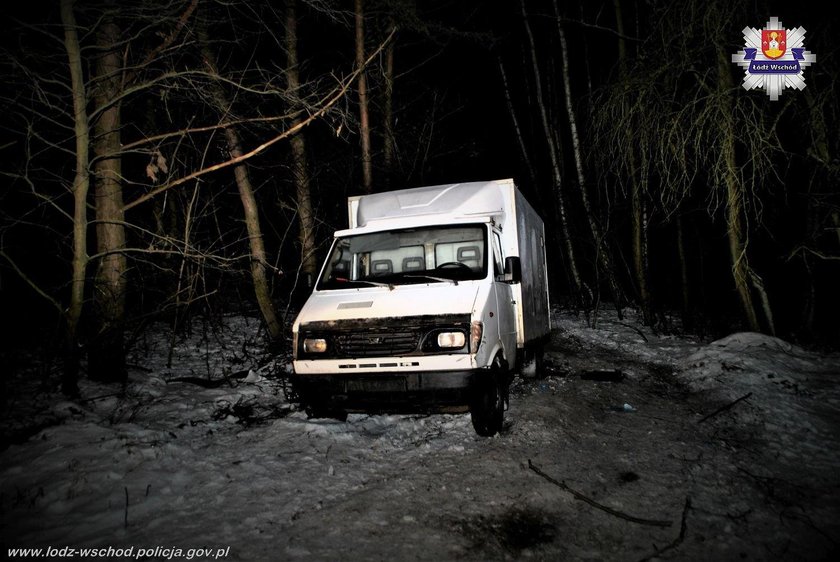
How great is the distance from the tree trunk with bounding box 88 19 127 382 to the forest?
0.10 feet

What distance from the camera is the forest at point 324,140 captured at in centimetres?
543

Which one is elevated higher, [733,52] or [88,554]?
[733,52]

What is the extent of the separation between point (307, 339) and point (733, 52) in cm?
861

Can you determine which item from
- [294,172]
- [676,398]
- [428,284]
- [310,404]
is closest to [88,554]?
[310,404]

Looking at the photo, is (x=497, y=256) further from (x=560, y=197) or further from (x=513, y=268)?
(x=560, y=197)

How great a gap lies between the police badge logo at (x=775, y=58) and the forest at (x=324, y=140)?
Answer: 14 centimetres

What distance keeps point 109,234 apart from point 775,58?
33.6ft

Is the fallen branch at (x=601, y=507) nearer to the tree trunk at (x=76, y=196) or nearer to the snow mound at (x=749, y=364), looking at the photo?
the snow mound at (x=749, y=364)

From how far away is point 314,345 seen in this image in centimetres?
454

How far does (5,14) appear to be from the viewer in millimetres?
4617

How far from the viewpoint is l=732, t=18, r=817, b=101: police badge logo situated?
668cm

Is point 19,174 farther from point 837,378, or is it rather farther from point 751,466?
point 837,378

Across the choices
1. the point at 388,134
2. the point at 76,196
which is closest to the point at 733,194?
the point at 388,134

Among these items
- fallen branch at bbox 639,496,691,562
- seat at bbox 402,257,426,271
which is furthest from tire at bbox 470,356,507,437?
fallen branch at bbox 639,496,691,562
